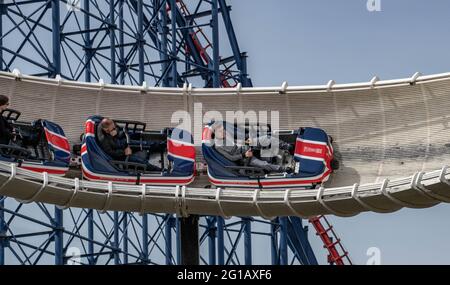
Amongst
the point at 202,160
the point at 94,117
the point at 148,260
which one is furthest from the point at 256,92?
the point at 148,260

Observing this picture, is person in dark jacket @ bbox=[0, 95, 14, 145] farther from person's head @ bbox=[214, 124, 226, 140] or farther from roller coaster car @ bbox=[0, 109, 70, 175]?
person's head @ bbox=[214, 124, 226, 140]

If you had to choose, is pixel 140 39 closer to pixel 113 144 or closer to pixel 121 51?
pixel 121 51

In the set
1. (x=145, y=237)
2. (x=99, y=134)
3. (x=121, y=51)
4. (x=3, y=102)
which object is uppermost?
(x=121, y=51)

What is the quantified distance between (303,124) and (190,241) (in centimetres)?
272

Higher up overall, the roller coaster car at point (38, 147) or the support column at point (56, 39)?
the support column at point (56, 39)

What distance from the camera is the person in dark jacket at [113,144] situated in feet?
52.5

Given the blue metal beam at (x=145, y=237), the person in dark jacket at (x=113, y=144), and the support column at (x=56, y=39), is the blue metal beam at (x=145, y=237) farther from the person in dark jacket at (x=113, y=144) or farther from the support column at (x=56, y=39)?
the person in dark jacket at (x=113, y=144)

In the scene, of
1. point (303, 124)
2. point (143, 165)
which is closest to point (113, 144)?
point (143, 165)

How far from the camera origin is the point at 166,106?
1727 cm

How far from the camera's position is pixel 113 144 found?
1609cm

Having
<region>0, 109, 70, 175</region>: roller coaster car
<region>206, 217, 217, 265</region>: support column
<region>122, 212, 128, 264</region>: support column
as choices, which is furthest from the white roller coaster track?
<region>206, 217, 217, 265</region>: support column

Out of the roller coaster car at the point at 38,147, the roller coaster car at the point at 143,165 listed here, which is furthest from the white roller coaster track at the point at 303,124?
the roller coaster car at the point at 38,147

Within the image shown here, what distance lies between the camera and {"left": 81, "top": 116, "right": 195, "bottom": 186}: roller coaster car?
15.9 m

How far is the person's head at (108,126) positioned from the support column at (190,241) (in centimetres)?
163
